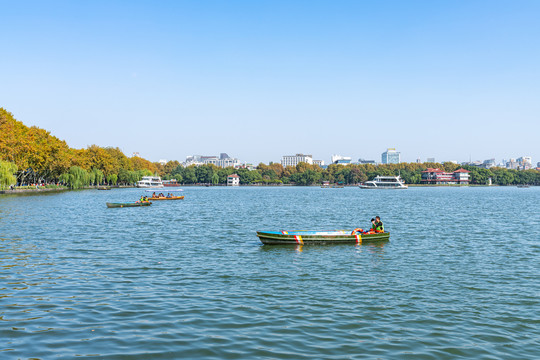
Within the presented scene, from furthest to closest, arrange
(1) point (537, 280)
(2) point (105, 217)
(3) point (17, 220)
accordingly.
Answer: (2) point (105, 217) → (3) point (17, 220) → (1) point (537, 280)

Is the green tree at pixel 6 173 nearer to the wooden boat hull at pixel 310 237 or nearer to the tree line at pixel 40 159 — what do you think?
the tree line at pixel 40 159

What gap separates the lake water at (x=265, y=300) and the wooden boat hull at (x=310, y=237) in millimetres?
702

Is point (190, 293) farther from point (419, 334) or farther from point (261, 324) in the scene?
point (419, 334)

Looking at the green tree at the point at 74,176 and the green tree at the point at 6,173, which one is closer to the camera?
the green tree at the point at 6,173

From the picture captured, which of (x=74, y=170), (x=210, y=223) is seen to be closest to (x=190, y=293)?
(x=210, y=223)

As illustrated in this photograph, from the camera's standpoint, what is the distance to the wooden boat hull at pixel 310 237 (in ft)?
104

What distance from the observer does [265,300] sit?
17.6 meters

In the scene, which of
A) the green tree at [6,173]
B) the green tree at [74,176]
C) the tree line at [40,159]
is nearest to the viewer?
the green tree at [6,173]

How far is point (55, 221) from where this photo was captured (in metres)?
46.6

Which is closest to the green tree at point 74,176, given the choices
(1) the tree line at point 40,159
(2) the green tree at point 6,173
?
(1) the tree line at point 40,159

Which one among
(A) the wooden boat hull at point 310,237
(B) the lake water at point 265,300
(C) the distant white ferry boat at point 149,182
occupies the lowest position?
(B) the lake water at point 265,300

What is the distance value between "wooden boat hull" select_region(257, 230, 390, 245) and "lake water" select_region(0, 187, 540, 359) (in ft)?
2.30

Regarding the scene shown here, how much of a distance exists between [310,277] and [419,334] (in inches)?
336

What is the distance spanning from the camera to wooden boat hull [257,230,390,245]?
1242 inches
